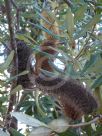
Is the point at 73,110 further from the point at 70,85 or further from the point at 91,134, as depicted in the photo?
the point at 91,134

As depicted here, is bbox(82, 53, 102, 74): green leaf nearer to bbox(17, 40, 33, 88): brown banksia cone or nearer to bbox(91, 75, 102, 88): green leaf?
bbox(91, 75, 102, 88): green leaf

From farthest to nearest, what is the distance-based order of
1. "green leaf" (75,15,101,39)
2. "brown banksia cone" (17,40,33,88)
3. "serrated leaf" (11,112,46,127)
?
"brown banksia cone" (17,40,33,88) → "green leaf" (75,15,101,39) → "serrated leaf" (11,112,46,127)

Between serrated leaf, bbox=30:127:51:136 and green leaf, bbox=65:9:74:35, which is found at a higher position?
green leaf, bbox=65:9:74:35

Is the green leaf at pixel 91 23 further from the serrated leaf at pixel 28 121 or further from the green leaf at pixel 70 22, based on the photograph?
the serrated leaf at pixel 28 121

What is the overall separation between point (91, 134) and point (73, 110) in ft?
0.52

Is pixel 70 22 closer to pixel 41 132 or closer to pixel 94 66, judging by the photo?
pixel 94 66

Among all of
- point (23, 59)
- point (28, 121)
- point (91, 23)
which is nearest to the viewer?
point (28, 121)

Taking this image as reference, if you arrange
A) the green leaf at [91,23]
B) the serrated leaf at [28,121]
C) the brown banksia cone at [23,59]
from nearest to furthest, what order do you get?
1. the serrated leaf at [28,121]
2. the green leaf at [91,23]
3. the brown banksia cone at [23,59]

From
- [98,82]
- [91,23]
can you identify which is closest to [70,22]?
[91,23]

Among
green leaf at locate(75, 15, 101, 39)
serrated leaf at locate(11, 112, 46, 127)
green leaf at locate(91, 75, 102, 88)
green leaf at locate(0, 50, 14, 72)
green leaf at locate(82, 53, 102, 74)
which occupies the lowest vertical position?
serrated leaf at locate(11, 112, 46, 127)

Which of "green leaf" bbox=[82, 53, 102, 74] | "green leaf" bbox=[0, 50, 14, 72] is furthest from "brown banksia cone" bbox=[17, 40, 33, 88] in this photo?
"green leaf" bbox=[82, 53, 102, 74]

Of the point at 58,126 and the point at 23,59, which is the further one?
the point at 23,59

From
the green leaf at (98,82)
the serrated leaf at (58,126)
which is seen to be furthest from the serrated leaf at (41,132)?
the green leaf at (98,82)

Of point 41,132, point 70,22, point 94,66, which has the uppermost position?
point 70,22
